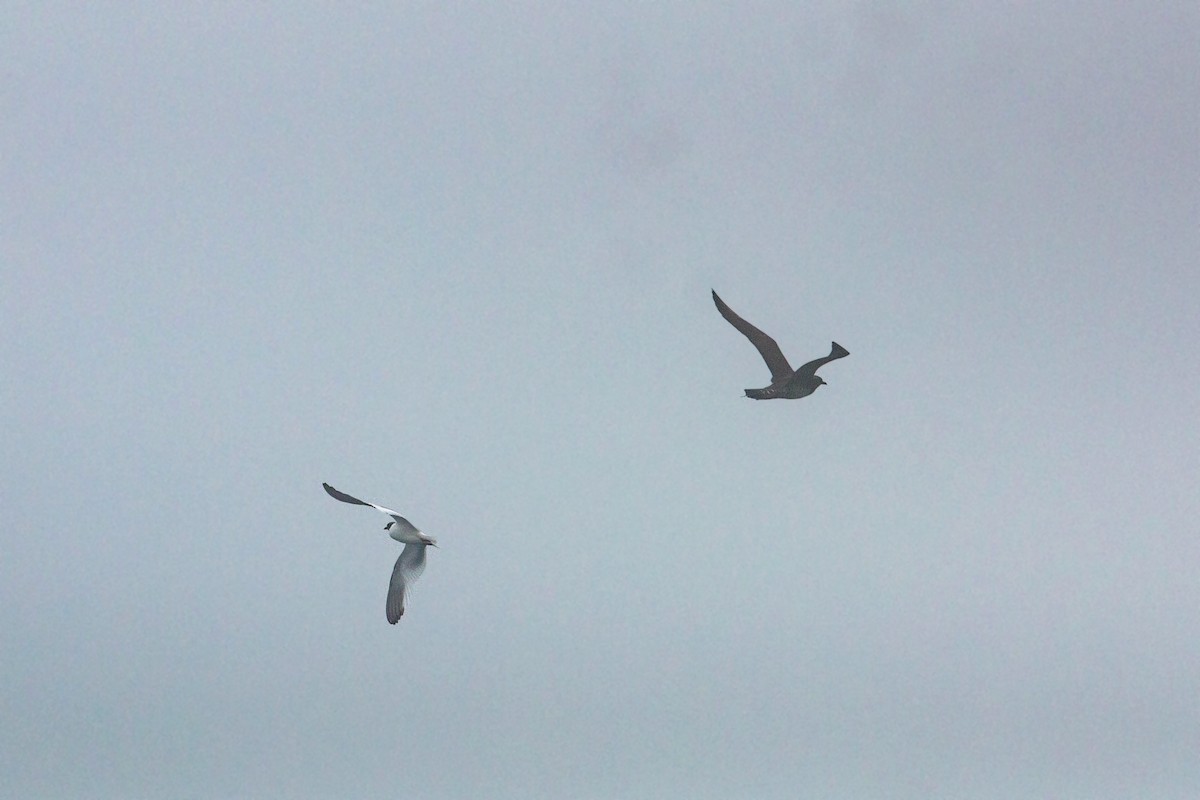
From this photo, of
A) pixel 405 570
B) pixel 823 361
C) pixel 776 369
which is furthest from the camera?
pixel 405 570

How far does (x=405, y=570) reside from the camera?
6094 cm

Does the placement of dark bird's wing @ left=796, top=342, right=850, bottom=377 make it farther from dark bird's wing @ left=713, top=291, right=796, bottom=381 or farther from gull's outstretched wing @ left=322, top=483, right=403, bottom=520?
gull's outstretched wing @ left=322, top=483, right=403, bottom=520

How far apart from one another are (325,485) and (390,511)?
15.3 feet

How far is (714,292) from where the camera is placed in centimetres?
5244

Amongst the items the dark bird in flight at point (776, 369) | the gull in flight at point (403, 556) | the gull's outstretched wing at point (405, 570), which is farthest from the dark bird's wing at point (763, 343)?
the gull's outstretched wing at point (405, 570)

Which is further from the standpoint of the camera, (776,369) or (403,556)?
(403,556)

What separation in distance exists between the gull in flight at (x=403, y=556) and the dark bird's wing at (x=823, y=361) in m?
18.2

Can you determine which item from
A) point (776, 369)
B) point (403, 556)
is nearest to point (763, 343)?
point (776, 369)

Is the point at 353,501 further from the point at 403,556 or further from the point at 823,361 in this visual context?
the point at 823,361

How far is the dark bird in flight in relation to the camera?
2116 inches

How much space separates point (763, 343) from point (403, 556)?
1959cm

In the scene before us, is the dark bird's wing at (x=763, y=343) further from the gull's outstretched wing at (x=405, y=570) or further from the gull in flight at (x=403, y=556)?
the gull's outstretched wing at (x=405, y=570)

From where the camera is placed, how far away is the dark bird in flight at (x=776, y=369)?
53.8 meters

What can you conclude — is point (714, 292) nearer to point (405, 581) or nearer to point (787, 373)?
point (787, 373)
